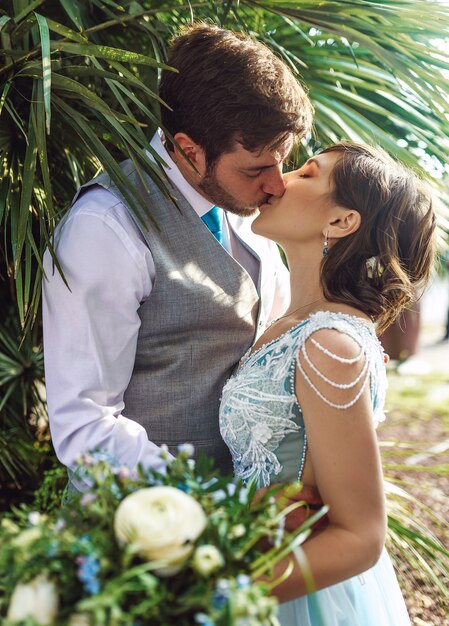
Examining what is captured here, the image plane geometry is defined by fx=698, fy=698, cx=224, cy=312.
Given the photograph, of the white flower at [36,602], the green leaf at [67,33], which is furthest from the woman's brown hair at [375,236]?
the white flower at [36,602]

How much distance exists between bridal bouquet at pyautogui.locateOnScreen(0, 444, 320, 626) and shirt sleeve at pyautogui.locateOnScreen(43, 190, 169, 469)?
59 centimetres

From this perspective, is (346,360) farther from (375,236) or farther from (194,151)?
(194,151)

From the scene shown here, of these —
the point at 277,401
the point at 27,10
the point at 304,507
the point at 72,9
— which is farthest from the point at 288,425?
the point at 72,9

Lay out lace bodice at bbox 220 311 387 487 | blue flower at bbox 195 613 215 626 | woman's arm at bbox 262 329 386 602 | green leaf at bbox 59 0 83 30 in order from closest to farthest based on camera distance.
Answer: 1. blue flower at bbox 195 613 215 626
2. woman's arm at bbox 262 329 386 602
3. lace bodice at bbox 220 311 387 487
4. green leaf at bbox 59 0 83 30

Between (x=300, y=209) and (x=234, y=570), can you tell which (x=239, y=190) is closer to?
(x=300, y=209)

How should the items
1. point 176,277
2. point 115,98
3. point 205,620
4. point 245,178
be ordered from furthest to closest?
point 115,98
point 245,178
point 176,277
point 205,620

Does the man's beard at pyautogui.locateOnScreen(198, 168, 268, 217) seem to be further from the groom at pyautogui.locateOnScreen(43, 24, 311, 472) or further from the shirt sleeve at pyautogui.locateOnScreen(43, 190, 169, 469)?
the shirt sleeve at pyautogui.locateOnScreen(43, 190, 169, 469)

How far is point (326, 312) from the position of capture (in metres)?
1.48

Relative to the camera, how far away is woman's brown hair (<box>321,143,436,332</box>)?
1.62m

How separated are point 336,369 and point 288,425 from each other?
22 centimetres

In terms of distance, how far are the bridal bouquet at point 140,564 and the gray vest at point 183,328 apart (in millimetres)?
751

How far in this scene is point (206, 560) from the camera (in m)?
0.80

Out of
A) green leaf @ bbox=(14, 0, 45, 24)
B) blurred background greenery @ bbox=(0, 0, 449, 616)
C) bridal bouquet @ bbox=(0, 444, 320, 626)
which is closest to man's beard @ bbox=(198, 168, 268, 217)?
blurred background greenery @ bbox=(0, 0, 449, 616)

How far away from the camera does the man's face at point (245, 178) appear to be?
5.69 feet
